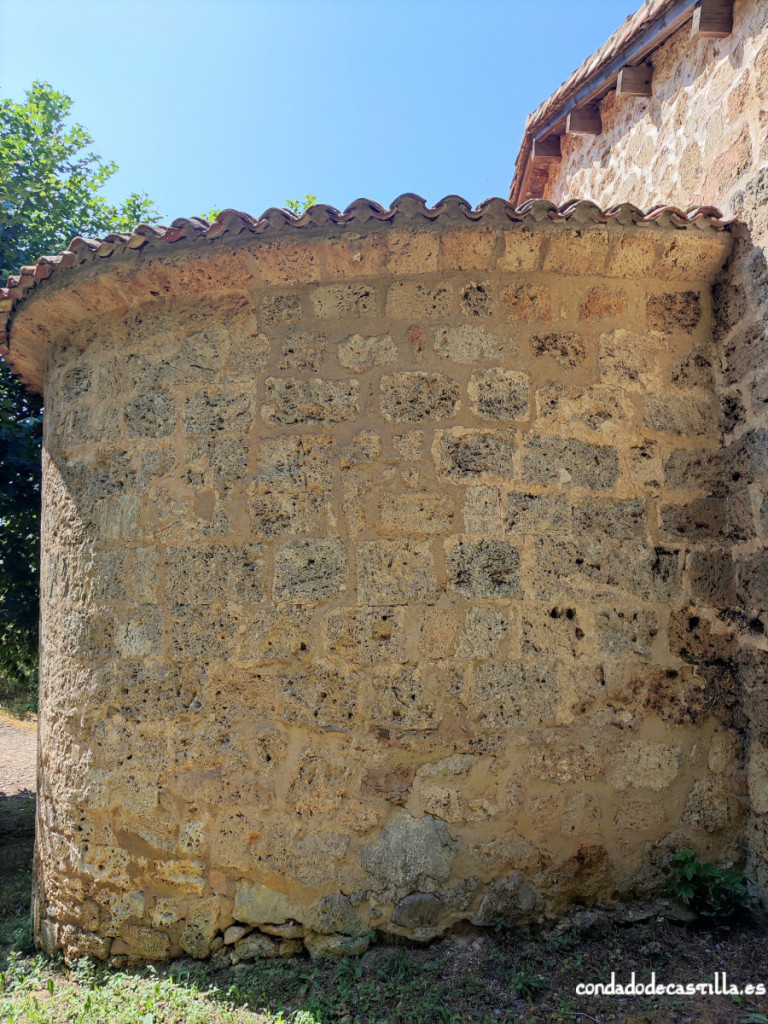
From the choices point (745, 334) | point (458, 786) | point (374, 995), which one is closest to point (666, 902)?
point (458, 786)

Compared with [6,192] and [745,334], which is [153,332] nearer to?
[745,334]

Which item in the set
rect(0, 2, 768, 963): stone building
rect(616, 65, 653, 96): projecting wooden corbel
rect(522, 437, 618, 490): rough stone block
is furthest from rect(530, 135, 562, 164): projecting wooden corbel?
rect(522, 437, 618, 490): rough stone block

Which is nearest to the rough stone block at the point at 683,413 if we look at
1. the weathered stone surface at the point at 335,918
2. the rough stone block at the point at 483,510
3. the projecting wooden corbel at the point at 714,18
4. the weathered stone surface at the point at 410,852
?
the rough stone block at the point at 483,510

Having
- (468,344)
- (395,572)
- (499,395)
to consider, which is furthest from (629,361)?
(395,572)

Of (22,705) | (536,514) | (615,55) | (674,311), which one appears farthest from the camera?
(22,705)

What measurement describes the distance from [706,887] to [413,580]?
1.77 metres

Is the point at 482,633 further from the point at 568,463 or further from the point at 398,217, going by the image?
the point at 398,217

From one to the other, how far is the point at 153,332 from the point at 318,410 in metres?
0.96

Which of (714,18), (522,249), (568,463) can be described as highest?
(714,18)

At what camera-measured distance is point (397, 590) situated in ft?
9.97

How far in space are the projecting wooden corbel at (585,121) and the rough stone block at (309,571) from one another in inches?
149

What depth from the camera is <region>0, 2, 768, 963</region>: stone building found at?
117 inches

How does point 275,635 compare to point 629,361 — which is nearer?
point 275,635

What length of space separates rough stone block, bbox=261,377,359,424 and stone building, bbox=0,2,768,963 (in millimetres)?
14
